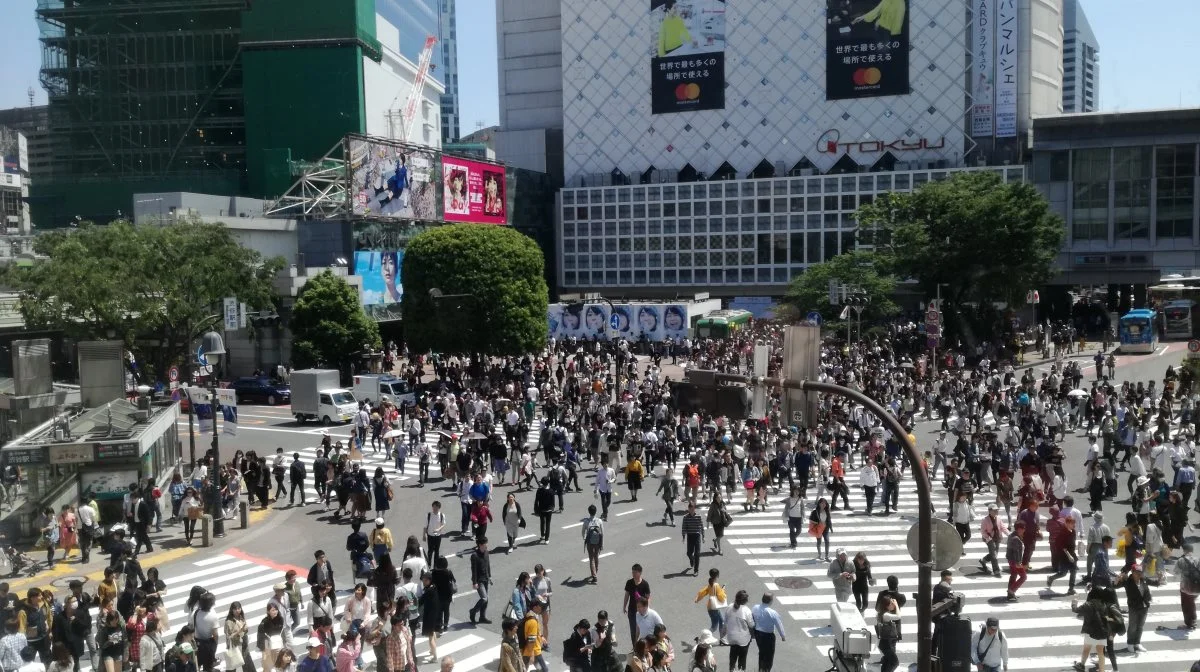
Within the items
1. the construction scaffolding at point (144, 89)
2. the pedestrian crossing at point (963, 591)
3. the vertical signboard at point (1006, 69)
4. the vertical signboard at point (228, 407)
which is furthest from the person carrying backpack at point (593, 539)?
the vertical signboard at point (1006, 69)

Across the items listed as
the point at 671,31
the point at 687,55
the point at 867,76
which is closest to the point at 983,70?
the point at 867,76

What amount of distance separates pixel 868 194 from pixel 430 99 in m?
46.8

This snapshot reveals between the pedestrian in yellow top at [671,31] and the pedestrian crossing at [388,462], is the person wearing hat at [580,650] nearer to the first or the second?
the pedestrian crossing at [388,462]

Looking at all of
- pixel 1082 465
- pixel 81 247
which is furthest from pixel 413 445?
pixel 1082 465

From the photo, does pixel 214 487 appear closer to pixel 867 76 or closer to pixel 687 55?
pixel 867 76

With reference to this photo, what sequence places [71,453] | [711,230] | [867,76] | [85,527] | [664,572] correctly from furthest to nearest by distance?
[711,230] → [867,76] → [71,453] → [85,527] → [664,572]

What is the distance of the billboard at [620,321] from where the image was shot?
61500mm

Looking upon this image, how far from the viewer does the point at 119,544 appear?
64.3 feet

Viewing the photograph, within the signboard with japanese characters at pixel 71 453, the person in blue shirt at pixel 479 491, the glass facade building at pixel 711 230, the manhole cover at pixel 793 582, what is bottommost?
the manhole cover at pixel 793 582

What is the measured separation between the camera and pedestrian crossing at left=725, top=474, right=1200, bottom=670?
1551cm

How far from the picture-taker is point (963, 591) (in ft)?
60.4

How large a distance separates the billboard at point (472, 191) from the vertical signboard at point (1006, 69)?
132ft

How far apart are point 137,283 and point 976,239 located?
42188 mm

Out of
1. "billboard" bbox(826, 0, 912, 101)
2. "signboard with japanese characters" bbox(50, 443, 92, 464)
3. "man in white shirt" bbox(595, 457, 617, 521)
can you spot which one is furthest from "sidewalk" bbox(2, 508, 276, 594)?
"billboard" bbox(826, 0, 912, 101)
